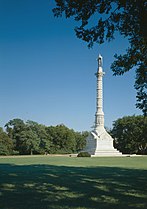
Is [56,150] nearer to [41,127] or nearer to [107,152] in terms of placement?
[41,127]

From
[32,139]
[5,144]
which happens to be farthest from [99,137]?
[5,144]

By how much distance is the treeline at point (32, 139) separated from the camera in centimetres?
6334

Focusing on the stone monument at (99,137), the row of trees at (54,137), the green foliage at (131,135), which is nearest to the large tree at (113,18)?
the stone monument at (99,137)

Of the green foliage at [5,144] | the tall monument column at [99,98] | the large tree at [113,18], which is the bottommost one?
the green foliage at [5,144]

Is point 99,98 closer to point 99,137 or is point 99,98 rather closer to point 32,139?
point 99,137

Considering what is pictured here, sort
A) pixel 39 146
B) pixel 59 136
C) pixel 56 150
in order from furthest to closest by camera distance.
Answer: pixel 59 136
pixel 56 150
pixel 39 146

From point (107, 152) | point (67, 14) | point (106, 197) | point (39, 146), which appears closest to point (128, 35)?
point (67, 14)

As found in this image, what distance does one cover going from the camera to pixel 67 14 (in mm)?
9938

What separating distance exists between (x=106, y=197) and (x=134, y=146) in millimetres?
62789

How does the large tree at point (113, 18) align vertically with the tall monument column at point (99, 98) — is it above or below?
below

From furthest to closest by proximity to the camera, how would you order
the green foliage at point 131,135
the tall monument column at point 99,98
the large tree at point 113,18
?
the green foliage at point 131,135 < the tall monument column at point 99,98 < the large tree at point 113,18

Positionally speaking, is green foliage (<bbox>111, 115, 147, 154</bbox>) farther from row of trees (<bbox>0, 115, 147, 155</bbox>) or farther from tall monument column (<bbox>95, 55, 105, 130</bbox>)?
tall monument column (<bbox>95, 55, 105, 130</bbox>)

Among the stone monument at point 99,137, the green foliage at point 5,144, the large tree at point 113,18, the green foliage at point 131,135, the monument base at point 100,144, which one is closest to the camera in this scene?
the large tree at point 113,18

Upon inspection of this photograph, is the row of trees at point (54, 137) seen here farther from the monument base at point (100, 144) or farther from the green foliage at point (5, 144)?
the monument base at point (100, 144)
